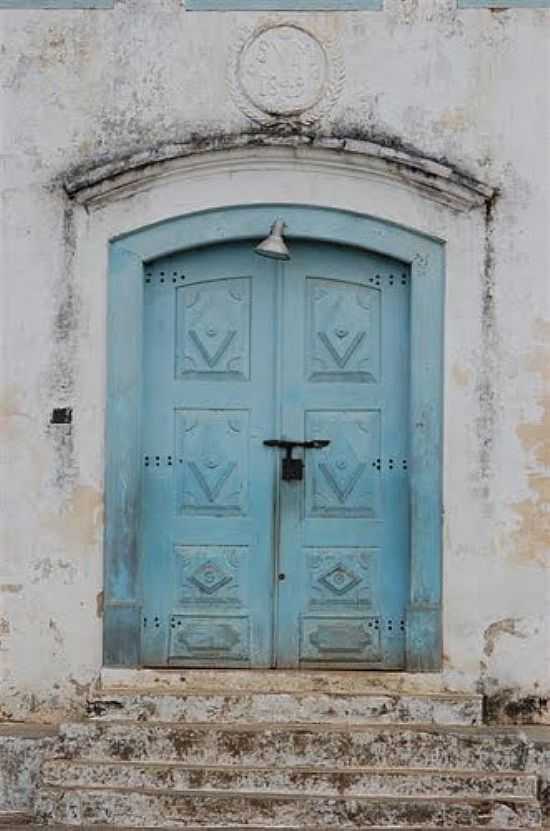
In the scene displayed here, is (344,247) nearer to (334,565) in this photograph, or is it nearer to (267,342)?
(267,342)

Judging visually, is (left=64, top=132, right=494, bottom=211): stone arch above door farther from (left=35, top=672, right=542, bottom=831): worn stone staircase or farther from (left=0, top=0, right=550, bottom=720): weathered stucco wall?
(left=35, top=672, right=542, bottom=831): worn stone staircase

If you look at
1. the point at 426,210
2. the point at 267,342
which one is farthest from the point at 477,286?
the point at 267,342

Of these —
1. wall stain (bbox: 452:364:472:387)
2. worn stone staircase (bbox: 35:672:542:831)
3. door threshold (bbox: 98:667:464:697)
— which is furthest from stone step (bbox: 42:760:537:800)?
wall stain (bbox: 452:364:472:387)

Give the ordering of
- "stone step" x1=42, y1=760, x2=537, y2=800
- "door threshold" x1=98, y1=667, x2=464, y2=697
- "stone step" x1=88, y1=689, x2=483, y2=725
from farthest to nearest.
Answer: "door threshold" x1=98, y1=667, x2=464, y2=697, "stone step" x1=88, y1=689, x2=483, y2=725, "stone step" x1=42, y1=760, x2=537, y2=800

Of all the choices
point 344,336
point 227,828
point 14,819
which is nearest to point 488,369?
point 344,336

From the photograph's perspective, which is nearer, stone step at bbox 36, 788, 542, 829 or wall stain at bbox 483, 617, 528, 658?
stone step at bbox 36, 788, 542, 829

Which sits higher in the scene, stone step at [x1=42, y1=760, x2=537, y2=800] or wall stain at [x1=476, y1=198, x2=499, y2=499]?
wall stain at [x1=476, y1=198, x2=499, y2=499]

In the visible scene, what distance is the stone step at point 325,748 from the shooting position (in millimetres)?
8453

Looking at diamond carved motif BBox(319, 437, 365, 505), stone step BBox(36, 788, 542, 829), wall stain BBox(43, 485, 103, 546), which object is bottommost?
stone step BBox(36, 788, 542, 829)

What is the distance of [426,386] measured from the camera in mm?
8961

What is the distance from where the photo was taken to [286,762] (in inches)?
333

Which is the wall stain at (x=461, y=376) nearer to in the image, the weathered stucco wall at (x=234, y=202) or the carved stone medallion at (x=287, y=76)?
the weathered stucco wall at (x=234, y=202)

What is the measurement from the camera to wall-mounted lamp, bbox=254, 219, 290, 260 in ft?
28.8

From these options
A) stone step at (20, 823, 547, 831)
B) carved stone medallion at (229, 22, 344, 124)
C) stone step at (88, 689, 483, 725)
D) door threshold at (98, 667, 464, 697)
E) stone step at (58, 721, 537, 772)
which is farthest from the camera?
carved stone medallion at (229, 22, 344, 124)
